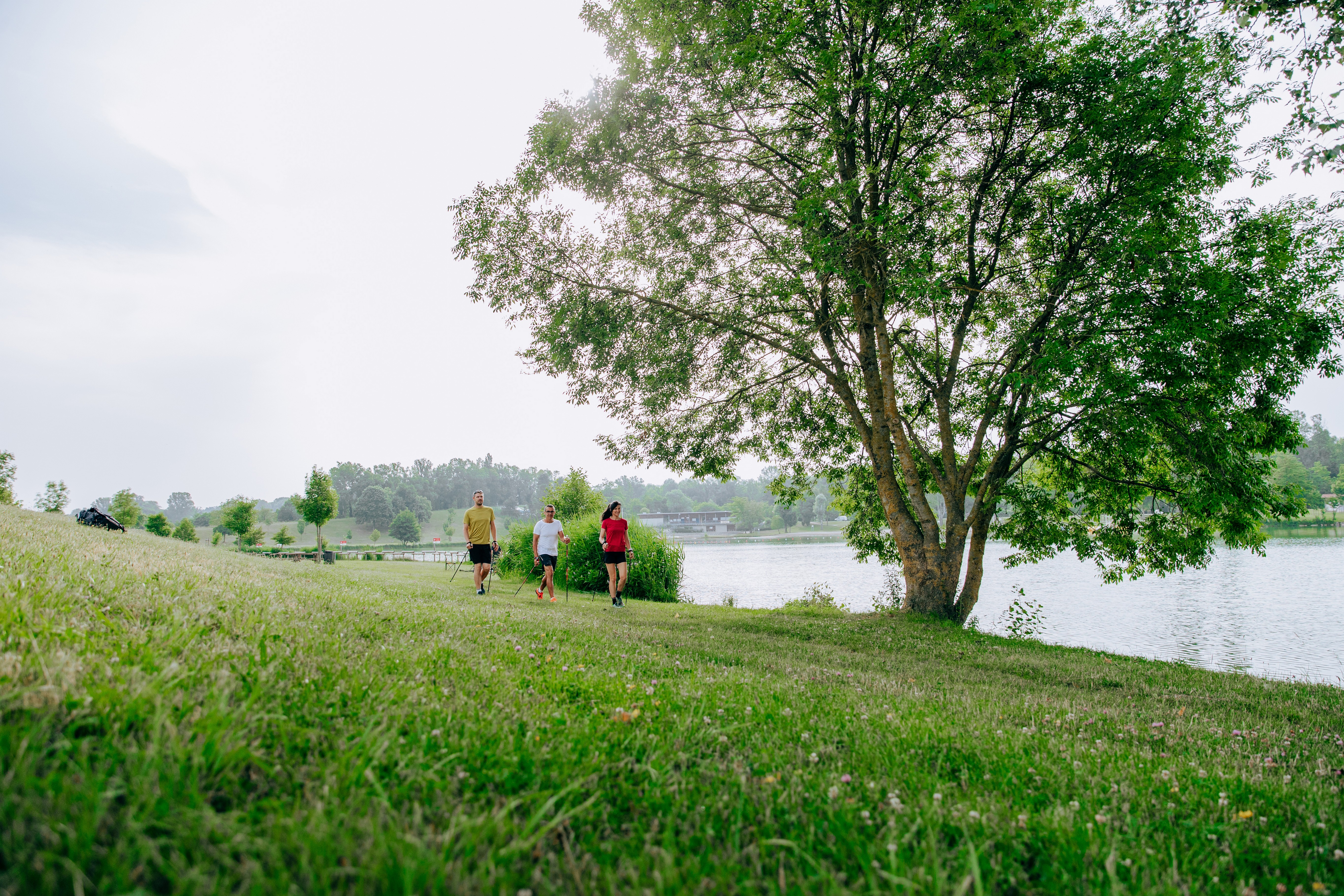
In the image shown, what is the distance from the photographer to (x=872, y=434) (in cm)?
1337

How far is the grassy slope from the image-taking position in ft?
5.25

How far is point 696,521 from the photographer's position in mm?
152125

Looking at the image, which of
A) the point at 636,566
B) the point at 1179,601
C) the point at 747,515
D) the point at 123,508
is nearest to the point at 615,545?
the point at 636,566

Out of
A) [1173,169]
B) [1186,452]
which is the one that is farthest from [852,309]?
[1186,452]

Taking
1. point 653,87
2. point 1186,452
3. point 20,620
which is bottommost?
point 20,620

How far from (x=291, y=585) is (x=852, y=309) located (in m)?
11.5

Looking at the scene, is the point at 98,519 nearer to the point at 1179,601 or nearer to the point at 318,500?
the point at 318,500

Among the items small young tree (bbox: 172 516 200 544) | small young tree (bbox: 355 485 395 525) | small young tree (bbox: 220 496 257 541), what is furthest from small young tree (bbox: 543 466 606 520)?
small young tree (bbox: 355 485 395 525)

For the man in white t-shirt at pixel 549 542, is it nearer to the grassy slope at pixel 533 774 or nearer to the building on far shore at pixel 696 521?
the grassy slope at pixel 533 774

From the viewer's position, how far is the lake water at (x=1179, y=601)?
14.7m

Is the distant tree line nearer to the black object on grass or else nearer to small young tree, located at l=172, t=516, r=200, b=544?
the black object on grass

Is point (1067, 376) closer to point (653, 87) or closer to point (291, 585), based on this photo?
point (653, 87)

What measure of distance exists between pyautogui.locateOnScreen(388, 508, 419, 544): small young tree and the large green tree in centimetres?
11860

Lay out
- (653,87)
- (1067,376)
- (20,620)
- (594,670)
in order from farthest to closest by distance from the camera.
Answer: (653,87), (1067,376), (594,670), (20,620)
